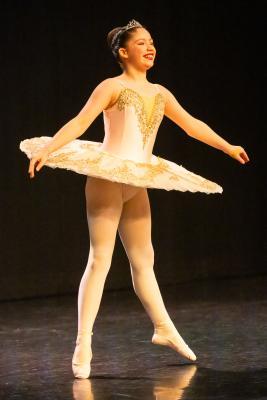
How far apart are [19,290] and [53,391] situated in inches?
98.6

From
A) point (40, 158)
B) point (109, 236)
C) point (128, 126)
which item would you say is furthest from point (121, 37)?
point (109, 236)

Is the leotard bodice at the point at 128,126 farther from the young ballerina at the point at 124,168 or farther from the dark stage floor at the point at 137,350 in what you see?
the dark stage floor at the point at 137,350

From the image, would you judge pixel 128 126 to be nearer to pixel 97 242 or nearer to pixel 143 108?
pixel 143 108

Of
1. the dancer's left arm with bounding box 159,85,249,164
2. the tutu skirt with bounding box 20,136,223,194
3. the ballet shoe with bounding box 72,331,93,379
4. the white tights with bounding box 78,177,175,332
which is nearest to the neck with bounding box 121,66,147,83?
the dancer's left arm with bounding box 159,85,249,164

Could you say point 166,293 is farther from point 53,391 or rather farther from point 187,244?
point 53,391

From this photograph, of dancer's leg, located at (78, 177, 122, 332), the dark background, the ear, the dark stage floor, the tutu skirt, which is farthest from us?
the dark background

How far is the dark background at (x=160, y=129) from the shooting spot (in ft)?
17.4

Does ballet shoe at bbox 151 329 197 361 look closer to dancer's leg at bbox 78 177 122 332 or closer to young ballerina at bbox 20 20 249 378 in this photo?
young ballerina at bbox 20 20 249 378

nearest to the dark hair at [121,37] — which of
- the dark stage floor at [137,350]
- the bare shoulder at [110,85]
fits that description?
the bare shoulder at [110,85]

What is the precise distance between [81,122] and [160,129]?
2.77 metres

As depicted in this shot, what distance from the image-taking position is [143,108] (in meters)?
3.36

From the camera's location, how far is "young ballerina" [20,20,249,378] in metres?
3.22

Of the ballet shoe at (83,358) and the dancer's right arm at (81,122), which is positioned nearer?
the dancer's right arm at (81,122)

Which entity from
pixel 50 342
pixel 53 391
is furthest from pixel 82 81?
pixel 53 391
